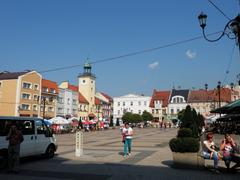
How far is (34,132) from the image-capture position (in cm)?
1478

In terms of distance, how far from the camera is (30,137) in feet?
47.4

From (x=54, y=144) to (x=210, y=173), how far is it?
7.98 metres

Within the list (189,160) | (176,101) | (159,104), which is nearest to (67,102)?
(159,104)

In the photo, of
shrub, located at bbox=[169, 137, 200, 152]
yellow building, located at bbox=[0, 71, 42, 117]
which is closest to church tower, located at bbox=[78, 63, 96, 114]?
yellow building, located at bbox=[0, 71, 42, 117]

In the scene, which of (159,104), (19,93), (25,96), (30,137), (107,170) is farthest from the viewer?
(159,104)

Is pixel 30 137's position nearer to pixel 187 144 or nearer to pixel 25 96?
pixel 187 144

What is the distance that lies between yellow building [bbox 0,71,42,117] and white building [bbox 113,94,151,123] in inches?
1704

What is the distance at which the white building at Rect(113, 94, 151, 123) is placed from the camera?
4381 inches

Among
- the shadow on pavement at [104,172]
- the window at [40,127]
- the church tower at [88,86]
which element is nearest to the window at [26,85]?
the church tower at [88,86]

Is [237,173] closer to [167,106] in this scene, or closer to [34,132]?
[34,132]

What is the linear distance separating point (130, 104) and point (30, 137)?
99564mm

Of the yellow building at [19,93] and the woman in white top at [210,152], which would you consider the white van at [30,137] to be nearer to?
the woman in white top at [210,152]

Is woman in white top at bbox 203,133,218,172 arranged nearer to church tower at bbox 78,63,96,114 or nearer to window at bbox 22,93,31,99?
window at bbox 22,93,31,99

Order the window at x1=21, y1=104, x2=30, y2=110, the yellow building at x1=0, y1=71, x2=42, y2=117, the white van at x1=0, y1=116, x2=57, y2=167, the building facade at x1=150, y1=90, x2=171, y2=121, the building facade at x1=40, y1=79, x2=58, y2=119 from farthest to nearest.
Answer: the building facade at x1=150, y1=90, x2=171, y2=121 < the building facade at x1=40, y1=79, x2=58, y2=119 < the window at x1=21, y1=104, x2=30, y2=110 < the yellow building at x1=0, y1=71, x2=42, y2=117 < the white van at x1=0, y1=116, x2=57, y2=167
